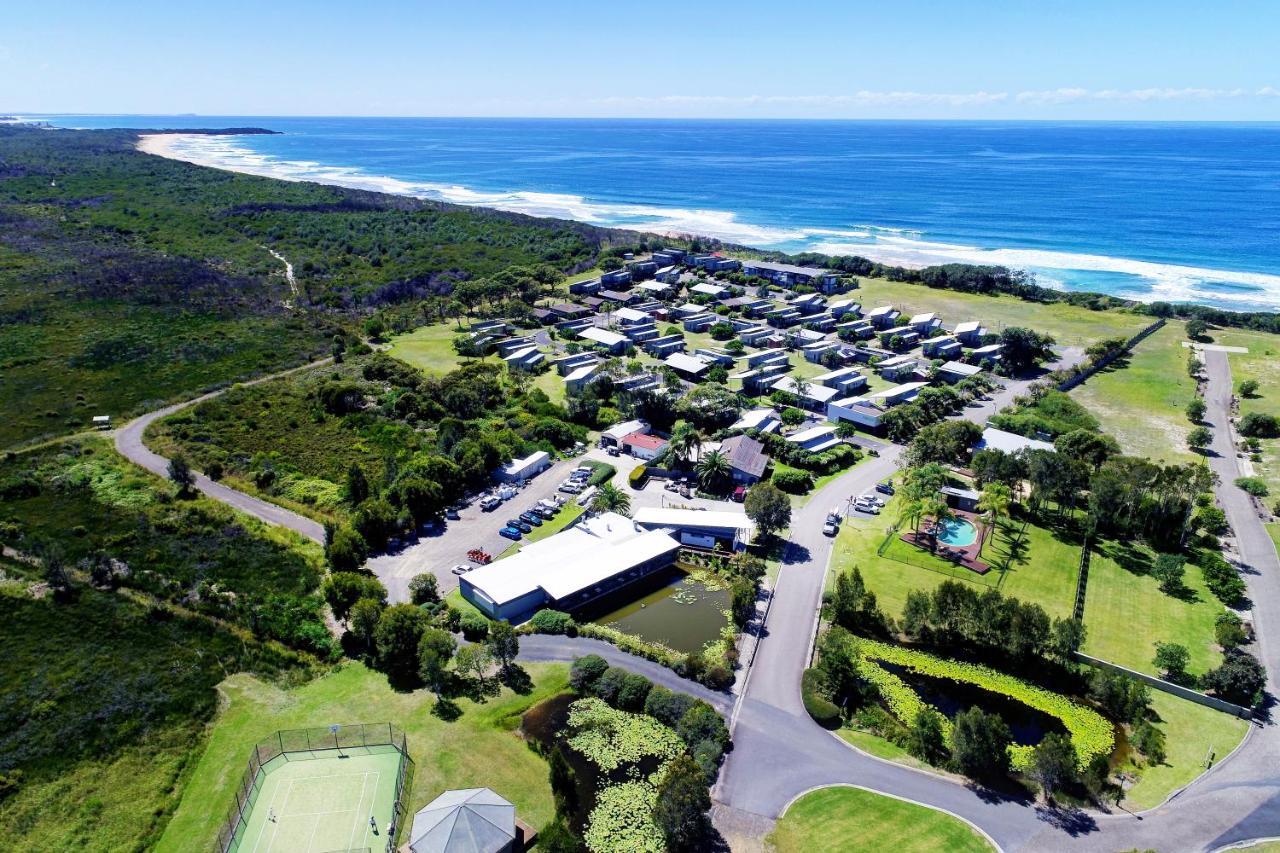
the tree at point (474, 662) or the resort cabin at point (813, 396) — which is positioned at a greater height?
the tree at point (474, 662)

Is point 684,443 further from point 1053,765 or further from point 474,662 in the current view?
point 1053,765

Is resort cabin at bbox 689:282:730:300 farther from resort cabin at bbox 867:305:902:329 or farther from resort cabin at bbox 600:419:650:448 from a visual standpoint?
resort cabin at bbox 600:419:650:448

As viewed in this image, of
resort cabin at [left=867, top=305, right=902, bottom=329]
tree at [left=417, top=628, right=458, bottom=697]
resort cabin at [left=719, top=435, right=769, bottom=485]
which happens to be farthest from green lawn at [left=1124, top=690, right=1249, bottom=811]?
resort cabin at [left=867, top=305, right=902, bottom=329]

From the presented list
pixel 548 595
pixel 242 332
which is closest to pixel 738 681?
pixel 548 595

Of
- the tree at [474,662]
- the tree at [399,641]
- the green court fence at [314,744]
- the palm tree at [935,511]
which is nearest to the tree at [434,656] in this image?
the tree at [399,641]

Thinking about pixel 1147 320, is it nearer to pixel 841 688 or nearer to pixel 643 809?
pixel 841 688

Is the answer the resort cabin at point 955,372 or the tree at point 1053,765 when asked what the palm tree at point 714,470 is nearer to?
the tree at point 1053,765
